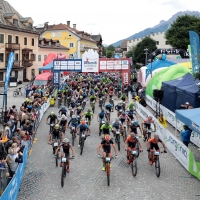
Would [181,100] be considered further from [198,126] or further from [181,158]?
[198,126]

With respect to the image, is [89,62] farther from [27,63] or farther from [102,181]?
[102,181]

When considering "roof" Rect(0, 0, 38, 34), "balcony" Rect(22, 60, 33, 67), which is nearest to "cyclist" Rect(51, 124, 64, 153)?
"roof" Rect(0, 0, 38, 34)

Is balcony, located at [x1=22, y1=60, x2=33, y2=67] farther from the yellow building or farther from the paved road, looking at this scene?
the paved road

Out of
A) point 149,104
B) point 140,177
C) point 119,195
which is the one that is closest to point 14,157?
point 119,195

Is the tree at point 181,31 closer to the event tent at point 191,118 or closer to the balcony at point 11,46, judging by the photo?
the balcony at point 11,46

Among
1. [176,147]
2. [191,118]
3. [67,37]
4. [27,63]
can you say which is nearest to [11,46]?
[27,63]

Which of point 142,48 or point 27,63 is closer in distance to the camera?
point 27,63

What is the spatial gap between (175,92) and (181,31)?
4197 cm

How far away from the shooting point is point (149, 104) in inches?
982

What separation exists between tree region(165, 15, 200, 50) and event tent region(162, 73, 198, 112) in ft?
128

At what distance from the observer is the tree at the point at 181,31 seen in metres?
57.3

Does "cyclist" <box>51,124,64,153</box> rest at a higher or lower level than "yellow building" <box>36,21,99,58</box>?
lower

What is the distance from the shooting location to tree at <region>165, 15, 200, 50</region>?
57344 millimetres

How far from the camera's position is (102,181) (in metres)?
9.64
